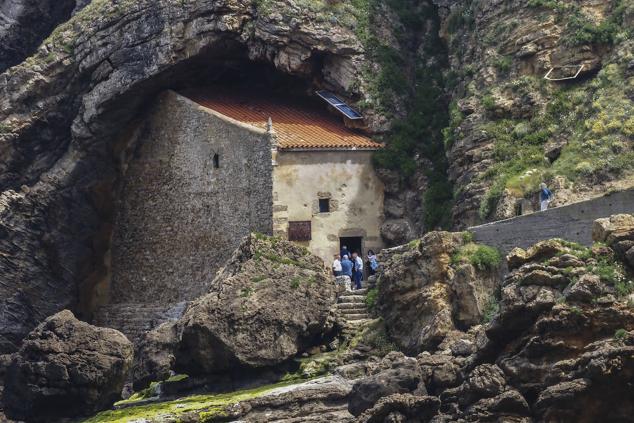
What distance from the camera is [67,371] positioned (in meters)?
49.3

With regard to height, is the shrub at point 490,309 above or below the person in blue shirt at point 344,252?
below

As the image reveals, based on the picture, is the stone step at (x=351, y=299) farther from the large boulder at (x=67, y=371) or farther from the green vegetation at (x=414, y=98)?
the large boulder at (x=67, y=371)

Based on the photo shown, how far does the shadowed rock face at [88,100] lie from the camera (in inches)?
2315

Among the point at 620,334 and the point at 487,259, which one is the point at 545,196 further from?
the point at 620,334

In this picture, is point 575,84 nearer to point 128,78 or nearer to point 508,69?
point 508,69

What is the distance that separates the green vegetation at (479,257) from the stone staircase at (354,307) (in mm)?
4607

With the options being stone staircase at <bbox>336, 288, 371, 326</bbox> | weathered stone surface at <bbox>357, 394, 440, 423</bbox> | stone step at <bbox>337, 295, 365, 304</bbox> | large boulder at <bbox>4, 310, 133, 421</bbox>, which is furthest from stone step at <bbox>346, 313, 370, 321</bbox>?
weathered stone surface at <bbox>357, 394, 440, 423</bbox>

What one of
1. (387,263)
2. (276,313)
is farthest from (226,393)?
(387,263)

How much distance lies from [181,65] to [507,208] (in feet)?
52.0

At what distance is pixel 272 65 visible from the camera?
59812 mm

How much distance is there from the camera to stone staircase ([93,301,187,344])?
2303 inches

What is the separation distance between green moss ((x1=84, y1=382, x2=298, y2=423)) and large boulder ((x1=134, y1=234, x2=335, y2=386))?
3.85 feet

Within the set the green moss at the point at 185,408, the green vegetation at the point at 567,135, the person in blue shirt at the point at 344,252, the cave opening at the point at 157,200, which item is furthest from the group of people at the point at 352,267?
the green moss at the point at 185,408

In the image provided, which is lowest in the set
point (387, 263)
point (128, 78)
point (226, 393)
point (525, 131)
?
point (226, 393)
